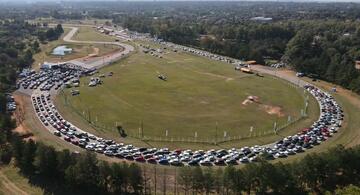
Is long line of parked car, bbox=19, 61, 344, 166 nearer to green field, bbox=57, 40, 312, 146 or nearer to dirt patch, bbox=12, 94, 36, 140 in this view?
dirt patch, bbox=12, 94, 36, 140

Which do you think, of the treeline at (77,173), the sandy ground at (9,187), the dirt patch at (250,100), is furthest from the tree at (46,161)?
the dirt patch at (250,100)

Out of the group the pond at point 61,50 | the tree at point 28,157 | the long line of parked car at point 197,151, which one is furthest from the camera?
the pond at point 61,50

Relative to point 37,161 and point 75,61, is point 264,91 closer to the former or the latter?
point 37,161

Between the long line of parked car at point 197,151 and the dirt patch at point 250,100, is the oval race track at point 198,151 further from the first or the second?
the dirt patch at point 250,100

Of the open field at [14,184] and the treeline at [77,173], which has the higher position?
the treeline at [77,173]

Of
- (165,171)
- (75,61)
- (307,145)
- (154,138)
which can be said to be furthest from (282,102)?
(75,61)

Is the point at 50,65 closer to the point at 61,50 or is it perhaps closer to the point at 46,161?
the point at 61,50

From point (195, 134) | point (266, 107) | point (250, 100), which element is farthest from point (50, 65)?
point (266, 107)
